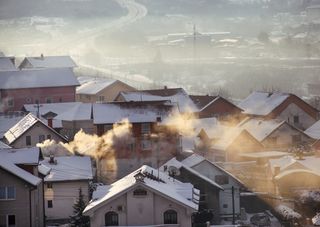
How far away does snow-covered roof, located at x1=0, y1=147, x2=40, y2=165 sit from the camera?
48.5ft

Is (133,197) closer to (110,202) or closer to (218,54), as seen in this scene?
(110,202)

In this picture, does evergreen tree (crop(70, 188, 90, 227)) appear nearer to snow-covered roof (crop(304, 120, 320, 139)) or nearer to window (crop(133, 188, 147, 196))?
window (crop(133, 188, 147, 196))

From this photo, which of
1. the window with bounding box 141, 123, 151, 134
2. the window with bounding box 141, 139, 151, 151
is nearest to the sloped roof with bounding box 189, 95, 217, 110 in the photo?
the window with bounding box 141, 123, 151, 134

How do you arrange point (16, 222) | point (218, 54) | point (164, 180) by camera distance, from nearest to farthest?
point (16, 222)
point (164, 180)
point (218, 54)

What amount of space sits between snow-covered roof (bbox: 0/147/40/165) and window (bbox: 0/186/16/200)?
52cm

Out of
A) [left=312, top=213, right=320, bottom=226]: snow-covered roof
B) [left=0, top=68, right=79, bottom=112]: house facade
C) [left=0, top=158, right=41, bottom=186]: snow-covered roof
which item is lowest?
[left=312, top=213, right=320, bottom=226]: snow-covered roof

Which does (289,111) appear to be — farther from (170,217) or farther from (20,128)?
(170,217)

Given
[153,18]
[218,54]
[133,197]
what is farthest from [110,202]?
[153,18]

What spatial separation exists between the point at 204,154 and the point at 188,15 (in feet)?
196

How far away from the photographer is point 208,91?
43344 mm

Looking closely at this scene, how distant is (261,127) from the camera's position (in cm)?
2448

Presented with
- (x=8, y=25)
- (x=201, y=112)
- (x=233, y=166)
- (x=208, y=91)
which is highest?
(x=8, y=25)

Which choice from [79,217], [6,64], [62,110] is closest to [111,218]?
[79,217]

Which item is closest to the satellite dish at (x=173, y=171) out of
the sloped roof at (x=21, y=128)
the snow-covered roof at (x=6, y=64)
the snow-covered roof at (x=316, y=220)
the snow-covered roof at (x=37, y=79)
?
the snow-covered roof at (x=316, y=220)
